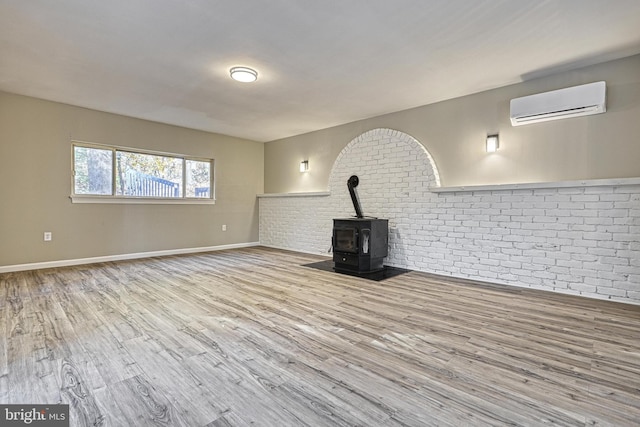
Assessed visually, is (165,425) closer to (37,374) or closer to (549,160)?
(37,374)

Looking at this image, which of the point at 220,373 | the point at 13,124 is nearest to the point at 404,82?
the point at 220,373

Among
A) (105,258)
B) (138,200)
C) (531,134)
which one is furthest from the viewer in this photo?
(138,200)

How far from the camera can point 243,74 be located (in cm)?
346

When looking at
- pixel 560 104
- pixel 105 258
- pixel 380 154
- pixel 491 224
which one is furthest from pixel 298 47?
pixel 105 258

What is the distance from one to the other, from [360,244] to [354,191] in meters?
1.29

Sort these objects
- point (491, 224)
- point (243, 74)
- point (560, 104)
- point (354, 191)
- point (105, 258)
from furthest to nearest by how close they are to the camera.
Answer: point (354, 191) → point (105, 258) → point (491, 224) → point (243, 74) → point (560, 104)

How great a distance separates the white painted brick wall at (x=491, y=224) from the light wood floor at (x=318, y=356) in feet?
1.19

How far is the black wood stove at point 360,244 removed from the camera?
4.36 metres

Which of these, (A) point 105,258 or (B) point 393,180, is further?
(A) point 105,258

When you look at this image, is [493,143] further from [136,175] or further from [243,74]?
[136,175]

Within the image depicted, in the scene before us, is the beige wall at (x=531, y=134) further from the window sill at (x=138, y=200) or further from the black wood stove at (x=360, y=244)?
the window sill at (x=138, y=200)

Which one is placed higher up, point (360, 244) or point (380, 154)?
point (380, 154)
